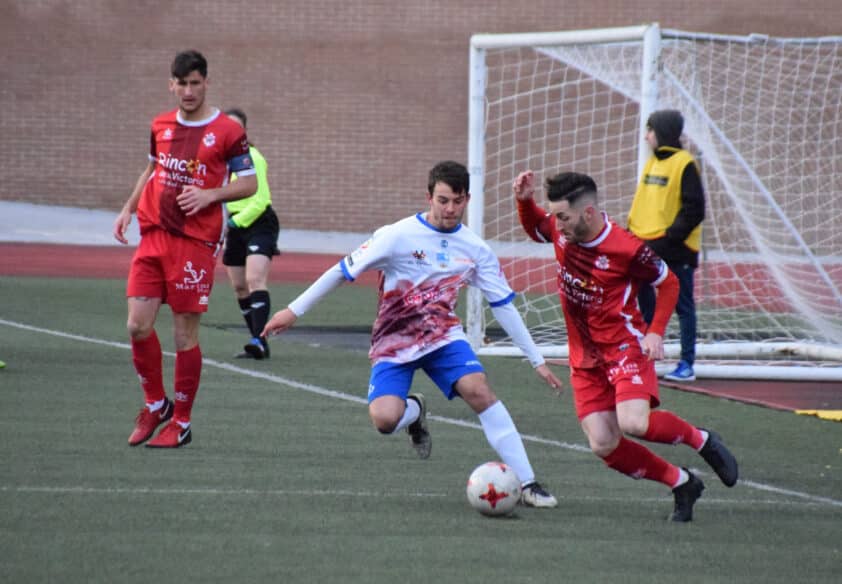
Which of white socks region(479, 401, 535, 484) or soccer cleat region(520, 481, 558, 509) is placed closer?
soccer cleat region(520, 481, 558, 509)

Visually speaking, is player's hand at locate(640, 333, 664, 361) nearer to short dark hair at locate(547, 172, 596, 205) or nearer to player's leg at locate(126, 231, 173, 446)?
short dark hair at locate(547, 172, 596, 205)

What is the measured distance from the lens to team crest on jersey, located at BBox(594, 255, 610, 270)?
5926 millimetres

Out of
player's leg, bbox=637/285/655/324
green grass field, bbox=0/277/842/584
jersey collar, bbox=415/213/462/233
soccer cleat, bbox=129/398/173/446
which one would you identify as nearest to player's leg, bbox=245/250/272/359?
green grass field, bbox=0/277/842/584

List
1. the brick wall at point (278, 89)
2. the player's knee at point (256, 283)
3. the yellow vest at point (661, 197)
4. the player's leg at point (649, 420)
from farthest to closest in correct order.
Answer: the brick wall at point (278, 89) < the player's knee at point (256, 283) < the yellow vest at point (661, 197) < the player's leg at point (649, 420)

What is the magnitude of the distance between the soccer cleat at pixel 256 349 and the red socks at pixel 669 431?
514cm

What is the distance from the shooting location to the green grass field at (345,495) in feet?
16.2

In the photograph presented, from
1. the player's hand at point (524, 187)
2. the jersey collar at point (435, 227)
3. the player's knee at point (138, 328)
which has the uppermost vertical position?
the player's hand at point (524, 187)

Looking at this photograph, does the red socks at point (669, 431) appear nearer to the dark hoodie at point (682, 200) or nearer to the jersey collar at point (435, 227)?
the jersey collar at point (435, 227)

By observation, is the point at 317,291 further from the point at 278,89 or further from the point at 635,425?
the point at 278,89

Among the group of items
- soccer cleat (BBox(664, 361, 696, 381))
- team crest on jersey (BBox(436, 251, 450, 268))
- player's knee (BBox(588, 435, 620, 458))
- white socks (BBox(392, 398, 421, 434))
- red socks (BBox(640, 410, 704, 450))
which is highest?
team crest on jersey (BBox(436, 251, 450, 268))

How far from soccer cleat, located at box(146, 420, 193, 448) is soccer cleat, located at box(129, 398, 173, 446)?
4 centimetres

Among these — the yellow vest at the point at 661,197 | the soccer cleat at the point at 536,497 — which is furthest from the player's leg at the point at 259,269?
the soccer cleat at the point at 536,497

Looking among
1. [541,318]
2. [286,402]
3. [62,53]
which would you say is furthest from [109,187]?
[286,402]

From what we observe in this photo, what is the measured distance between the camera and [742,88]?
12.9 metres
